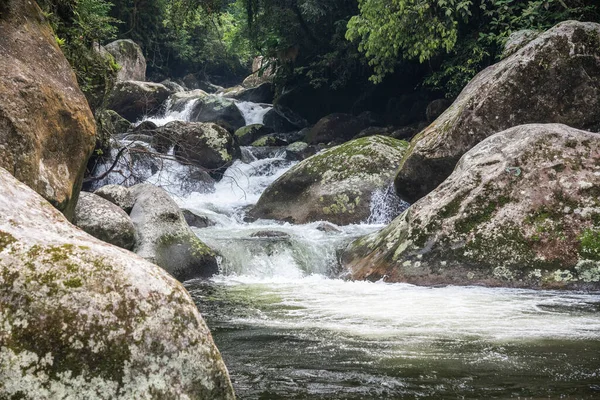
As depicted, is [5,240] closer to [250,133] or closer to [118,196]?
[118,196]

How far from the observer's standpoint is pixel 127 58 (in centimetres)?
2522

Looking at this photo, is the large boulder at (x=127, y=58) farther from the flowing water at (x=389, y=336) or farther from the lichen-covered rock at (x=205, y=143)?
the flowing water at (x=389, y=336)

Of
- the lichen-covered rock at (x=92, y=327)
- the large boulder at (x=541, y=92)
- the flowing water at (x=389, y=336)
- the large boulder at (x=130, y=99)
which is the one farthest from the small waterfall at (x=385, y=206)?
the large boulder at (x=130, y=99)

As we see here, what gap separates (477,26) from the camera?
52.3ft

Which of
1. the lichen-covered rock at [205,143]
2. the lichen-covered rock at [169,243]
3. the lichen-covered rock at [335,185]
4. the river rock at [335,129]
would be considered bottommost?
the lichen-covered rock at [169,243]

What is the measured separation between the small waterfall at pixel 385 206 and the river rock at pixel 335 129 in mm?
7853

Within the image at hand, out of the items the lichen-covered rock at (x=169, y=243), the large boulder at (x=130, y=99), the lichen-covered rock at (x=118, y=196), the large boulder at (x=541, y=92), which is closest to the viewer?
the lichen-covered rock at (x=169, y=243)

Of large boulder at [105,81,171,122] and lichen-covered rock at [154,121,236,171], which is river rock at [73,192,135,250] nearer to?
lichen-covered rock at [154,121,236,171]

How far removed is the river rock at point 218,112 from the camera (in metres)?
22.7

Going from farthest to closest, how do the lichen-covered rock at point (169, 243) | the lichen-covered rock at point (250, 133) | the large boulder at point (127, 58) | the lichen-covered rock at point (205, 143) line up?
the large boulder at point (127, 58)
the lichen-covered rock at point (250, 133)
the lichen-covered rock at point (205, 143)
the lichen-covered rock at point (169, 243)

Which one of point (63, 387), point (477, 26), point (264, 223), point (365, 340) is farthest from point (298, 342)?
point (477, 26)

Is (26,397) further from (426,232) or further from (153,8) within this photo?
(153,8)

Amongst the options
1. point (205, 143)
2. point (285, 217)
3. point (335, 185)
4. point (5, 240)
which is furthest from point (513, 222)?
point (205, 143)

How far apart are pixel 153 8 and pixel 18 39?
87.9 ft
